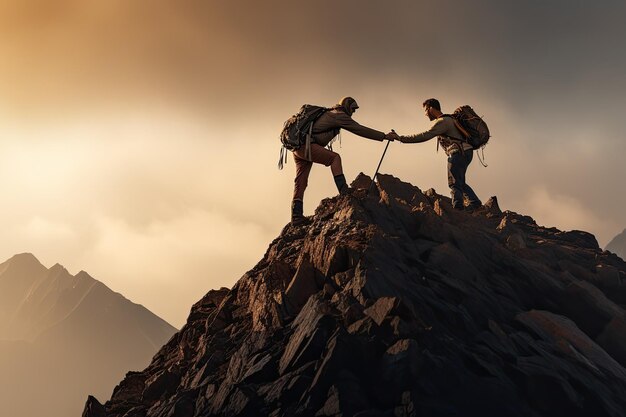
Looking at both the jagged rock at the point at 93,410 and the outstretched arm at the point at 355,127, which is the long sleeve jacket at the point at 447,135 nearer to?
the outstretched arm at the point at 355,127

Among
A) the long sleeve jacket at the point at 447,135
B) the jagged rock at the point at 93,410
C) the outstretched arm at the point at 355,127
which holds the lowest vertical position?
the jagged rock at the point at 93,410

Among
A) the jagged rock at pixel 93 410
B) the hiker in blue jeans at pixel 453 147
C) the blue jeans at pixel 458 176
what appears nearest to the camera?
the jagged rock at pixel 93 410

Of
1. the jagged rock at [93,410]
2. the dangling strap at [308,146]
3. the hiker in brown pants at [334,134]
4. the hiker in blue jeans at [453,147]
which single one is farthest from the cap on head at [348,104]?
the jagged rock at [93,410]

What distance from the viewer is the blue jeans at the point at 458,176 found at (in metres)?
24.3

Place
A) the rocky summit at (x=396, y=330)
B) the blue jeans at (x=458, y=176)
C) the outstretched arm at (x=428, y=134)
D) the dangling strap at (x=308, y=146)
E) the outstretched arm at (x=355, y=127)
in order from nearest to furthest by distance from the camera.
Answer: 1. the rocky summit at (x=396, y=330)
2. the outstretched arm at (x=355, y=127)
3. the dangling strap at (x=308, y=146)
4. the outstretched arm at (x=428, y=134)
5. the blue jeans at (x=458, y=176)

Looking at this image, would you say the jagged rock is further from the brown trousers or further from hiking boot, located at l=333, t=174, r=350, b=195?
hiking boot, located at l=333, t=174, r=350, b=195

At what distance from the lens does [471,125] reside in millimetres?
24328

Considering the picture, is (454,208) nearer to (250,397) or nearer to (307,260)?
(307,260)

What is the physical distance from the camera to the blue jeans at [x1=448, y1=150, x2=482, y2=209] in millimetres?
24266

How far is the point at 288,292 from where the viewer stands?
17.9 metres

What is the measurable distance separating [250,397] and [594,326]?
1141 centimetres

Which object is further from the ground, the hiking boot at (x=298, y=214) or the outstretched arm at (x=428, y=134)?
the outstretched arm at (x=428, y=134)

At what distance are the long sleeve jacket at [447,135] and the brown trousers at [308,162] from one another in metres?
3.39

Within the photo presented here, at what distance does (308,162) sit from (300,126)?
1346 millimetres
